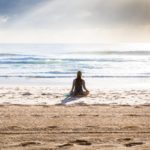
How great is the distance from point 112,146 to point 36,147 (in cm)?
126

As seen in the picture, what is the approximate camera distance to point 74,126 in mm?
7980

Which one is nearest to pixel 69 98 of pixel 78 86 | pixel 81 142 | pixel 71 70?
pixel 78 86

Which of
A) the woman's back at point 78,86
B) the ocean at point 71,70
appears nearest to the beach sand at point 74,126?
the woman's back at point 78,86

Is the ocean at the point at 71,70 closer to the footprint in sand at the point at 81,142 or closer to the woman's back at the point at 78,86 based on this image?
the woman's back at the point at 78,86

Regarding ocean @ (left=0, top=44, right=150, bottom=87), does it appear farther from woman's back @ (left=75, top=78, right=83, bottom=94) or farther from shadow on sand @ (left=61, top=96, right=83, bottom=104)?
shadow on sand @ (left=61, top=96, right=83, bottom=104)

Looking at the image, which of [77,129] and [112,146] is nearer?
[112,146]

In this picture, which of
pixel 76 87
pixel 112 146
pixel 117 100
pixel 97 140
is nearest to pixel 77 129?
pixel 97 140

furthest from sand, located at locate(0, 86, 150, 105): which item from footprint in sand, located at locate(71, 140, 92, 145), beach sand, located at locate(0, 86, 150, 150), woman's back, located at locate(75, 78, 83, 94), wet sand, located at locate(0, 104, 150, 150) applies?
footprint in sand, located at locate(71, 140, 92, 145)

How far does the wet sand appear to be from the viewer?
20.5ft

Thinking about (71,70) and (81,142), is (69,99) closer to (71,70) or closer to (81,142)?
(81,142)

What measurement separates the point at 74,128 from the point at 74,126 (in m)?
0.22

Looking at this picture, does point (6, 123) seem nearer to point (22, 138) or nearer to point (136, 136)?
point (22, 138)

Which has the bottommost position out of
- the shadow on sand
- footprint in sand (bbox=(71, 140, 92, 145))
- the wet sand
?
footprint in sand (bbox=(71, 140, 92, 145))

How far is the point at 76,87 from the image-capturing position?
14.7 metres
